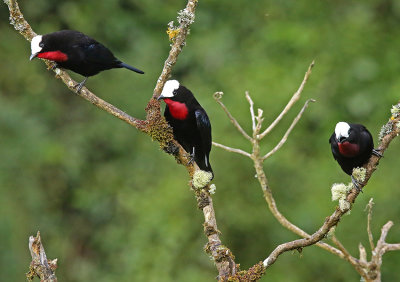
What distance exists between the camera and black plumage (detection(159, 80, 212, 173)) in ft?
13.1

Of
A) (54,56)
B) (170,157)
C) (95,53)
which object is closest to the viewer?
(54,56)

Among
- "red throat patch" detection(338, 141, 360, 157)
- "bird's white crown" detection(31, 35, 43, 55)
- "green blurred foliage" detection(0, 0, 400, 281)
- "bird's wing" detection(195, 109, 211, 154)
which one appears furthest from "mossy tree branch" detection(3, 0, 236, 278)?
"green blurred foliage" detection(0, 0, 400, 281)

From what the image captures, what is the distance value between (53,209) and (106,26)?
2347 millimetres

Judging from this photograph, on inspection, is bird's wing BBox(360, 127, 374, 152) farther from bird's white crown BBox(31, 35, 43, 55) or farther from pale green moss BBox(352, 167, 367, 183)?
bird's white crown BBox(31, 35, 43, 55)

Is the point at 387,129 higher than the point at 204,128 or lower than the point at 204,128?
lower

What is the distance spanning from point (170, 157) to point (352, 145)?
3311 mm

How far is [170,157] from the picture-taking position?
271 inches

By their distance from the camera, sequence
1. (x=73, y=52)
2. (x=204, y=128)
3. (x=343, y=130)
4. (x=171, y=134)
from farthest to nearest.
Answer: (x=73, y=52) → (x=204, y=128) → (x=343, y=130) → (x=171, y=134)

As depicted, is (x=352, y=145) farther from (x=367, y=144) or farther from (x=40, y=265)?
(x=40, y=265)

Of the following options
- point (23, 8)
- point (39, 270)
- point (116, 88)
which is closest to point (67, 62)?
point (39, 270)

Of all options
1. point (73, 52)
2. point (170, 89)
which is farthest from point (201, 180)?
point (73, 52)

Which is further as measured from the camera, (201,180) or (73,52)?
(73,52)

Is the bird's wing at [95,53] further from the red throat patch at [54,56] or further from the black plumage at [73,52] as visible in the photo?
the red throat patch at [54,56]

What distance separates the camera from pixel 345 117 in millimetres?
8250
